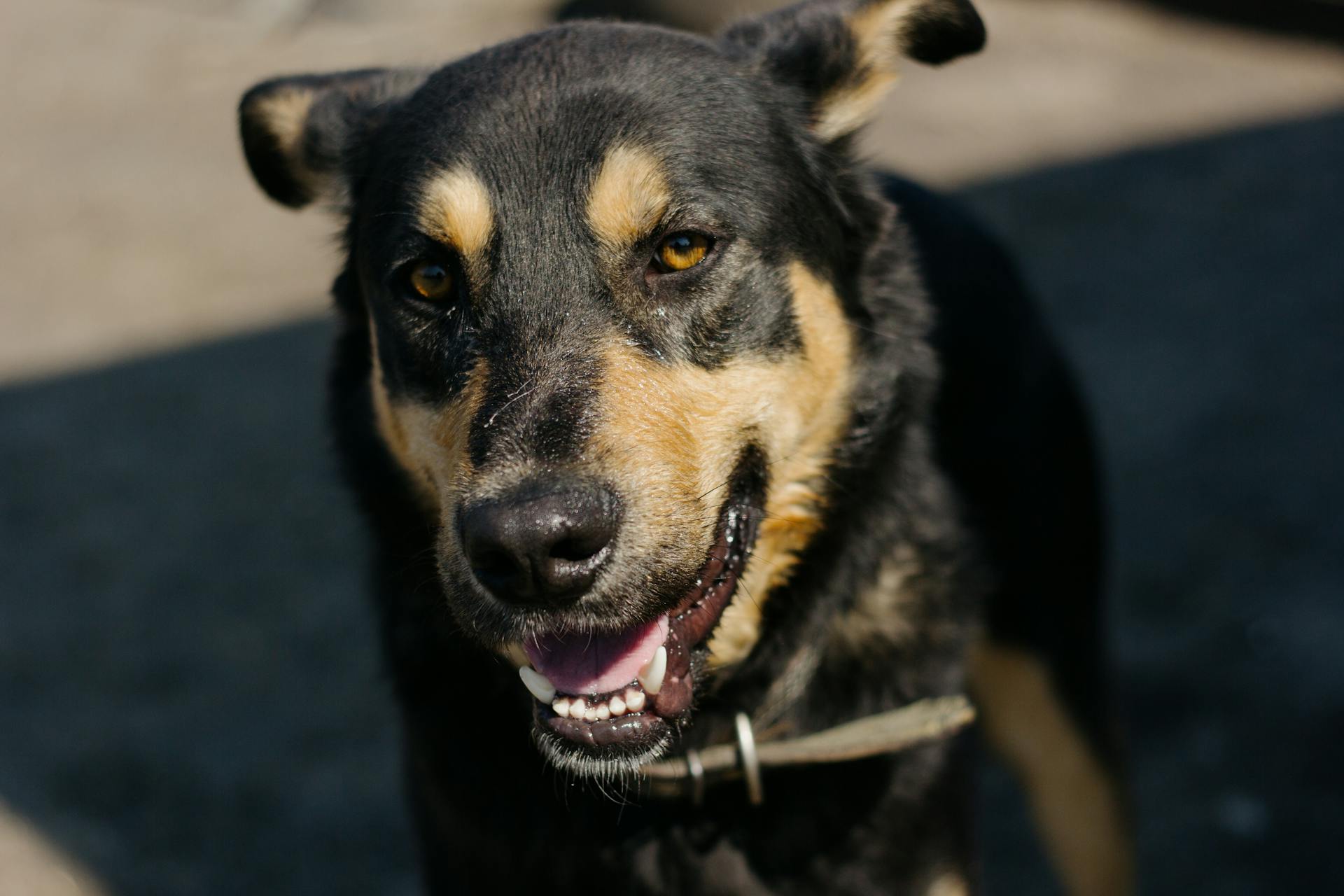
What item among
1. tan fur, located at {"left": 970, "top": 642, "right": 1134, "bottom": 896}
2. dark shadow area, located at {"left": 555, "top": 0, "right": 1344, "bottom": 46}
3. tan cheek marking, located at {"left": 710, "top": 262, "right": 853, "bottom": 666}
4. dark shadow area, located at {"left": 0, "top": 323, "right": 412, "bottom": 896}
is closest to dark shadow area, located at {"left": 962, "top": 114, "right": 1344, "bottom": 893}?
tan fur, located at {"left": 970, "top": 642, "right": 1134, "bottom": 896}

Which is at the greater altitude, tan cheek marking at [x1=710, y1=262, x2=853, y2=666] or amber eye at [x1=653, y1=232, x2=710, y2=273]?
amber eye at [x1=653, y1=232, x2=710, y2=273]

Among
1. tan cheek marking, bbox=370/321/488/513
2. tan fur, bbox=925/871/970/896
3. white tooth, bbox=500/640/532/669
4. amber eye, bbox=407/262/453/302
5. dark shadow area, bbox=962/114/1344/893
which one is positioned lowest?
dark shadow area, bbox=962/114/1344/893

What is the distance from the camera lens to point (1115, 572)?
4516 millimetres

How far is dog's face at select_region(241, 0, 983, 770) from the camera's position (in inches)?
84.4

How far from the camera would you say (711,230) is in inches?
94.3

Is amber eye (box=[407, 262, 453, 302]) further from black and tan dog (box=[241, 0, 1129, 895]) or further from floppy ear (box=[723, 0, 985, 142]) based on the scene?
floppy ear (box=[723, 0, 985, 142])

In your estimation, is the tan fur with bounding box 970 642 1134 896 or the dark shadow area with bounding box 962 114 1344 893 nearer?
the tan fur with bounding box 970 642 1134 896

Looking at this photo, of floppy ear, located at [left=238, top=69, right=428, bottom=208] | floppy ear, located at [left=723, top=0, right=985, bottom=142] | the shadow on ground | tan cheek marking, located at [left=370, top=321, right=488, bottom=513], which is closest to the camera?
tan cheek marking, located at [left=370, top=321, right=488, bottom=513]

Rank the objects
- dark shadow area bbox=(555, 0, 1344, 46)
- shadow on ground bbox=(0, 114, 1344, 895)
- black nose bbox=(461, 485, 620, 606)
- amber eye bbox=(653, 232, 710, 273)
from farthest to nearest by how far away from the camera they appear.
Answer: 1. dark shadow area bbox=(555, 0, 1344, 46)
2. shadow on ground bbox=(0, 114, 1344, 895)
3. amber eye bbox=(653, 232, 710, 273)
4. black nose bbox=(461, 485, 620, 606)

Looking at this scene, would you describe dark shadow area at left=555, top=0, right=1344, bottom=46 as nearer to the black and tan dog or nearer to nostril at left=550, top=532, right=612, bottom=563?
the black and tan dog

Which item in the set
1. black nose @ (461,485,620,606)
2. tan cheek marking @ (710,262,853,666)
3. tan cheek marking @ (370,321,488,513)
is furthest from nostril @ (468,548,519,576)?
tan cheek marking @ (710,262,853,666)

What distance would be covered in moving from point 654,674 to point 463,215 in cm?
90

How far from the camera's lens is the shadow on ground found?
3.88 meters

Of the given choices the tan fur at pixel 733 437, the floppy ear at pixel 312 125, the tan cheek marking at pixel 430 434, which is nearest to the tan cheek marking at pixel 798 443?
the tan fur at pixel 733 437
